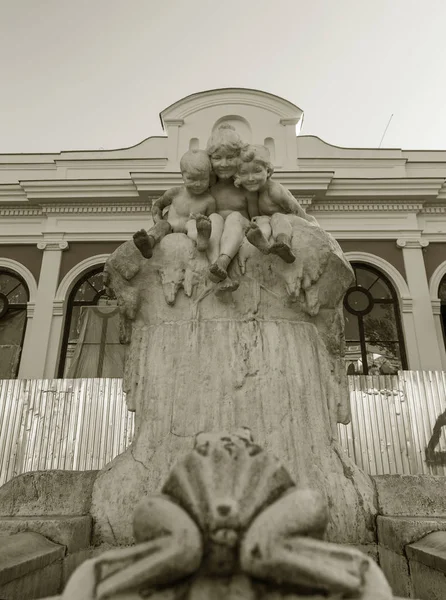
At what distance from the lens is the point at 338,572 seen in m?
1.06

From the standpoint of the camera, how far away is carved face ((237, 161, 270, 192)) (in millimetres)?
3121

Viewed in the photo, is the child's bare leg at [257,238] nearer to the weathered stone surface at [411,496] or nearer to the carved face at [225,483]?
the weathered stone surface at [411,496]

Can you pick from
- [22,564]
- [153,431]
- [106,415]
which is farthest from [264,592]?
[106,415]

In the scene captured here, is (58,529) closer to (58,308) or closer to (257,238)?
(257,238)

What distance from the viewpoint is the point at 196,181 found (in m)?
3.12

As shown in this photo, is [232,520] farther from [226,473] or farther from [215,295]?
[215,295]

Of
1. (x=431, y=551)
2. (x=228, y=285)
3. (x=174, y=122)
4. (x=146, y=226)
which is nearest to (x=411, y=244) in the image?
(x=146, y=226)

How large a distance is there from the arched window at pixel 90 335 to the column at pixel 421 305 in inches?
250

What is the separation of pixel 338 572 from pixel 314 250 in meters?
1.92

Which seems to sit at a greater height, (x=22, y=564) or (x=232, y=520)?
(x=232, y=520)

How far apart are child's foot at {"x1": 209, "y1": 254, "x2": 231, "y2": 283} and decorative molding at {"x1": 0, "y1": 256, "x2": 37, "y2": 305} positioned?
9.34 m

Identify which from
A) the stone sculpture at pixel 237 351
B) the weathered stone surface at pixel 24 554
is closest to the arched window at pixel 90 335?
the stone sculpture at pixel 237 351

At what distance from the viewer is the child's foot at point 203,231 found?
2.68 m

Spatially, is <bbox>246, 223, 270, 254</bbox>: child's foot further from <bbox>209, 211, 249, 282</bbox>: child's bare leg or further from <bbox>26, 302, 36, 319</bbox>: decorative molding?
<bbox>26, 302, 36, 319</bbox>: decorative molding
